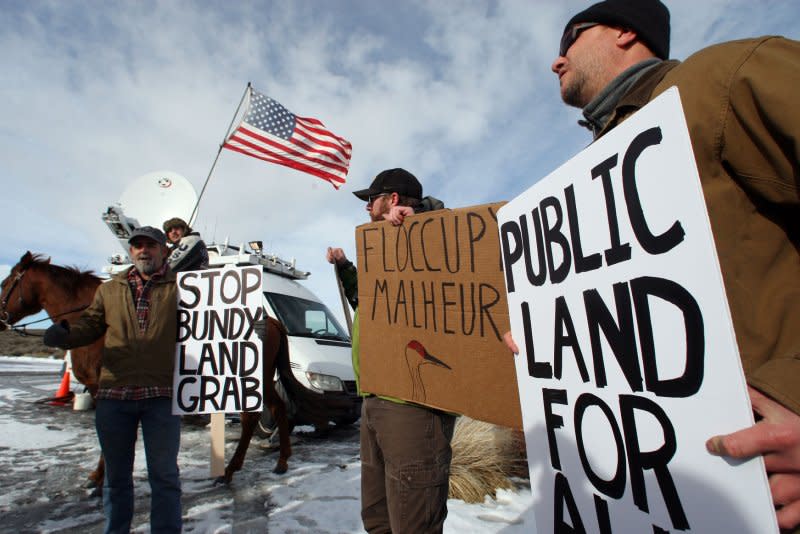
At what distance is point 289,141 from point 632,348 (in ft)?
26.2

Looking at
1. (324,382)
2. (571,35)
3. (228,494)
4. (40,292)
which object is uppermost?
(571,35)

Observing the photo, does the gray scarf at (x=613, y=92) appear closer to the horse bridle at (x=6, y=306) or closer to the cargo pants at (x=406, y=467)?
the cargo pants at (x=406, y=467)

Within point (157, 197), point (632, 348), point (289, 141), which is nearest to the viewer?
point (632, 348)

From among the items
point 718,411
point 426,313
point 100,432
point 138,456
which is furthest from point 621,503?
point 138,456

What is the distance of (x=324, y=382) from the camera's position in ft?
20.2

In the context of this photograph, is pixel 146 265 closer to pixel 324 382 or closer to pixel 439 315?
pixel 439 315

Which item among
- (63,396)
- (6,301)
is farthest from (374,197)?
(63,396)

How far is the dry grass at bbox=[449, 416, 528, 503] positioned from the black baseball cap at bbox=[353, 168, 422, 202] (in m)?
2.82

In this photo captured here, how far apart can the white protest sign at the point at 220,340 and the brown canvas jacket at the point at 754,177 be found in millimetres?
3295

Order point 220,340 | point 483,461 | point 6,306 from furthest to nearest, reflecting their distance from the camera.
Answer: point 6,306 < point 483,461 < point 220,340

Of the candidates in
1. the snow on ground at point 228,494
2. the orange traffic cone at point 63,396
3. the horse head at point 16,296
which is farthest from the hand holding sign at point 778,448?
→ the orange traffic cone at point 63,396

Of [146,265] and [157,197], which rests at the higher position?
[157,197]

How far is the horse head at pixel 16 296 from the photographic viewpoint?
17.0 ft

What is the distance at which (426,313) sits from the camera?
6.70 ft
